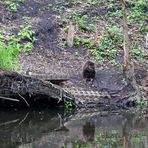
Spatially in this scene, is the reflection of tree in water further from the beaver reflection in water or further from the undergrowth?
the undergrowth

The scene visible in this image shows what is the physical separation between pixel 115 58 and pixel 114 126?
756 cm

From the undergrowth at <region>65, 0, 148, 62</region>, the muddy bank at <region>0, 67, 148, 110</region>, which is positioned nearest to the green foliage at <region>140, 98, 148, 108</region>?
the muddy bank at <region>0, 67, 148, 110</region>

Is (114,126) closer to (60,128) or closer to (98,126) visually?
(98,126)

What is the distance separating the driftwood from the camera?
15473 mm

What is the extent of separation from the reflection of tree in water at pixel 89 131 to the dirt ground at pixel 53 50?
3638mm

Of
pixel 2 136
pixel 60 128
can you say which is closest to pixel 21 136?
pixel 2 136

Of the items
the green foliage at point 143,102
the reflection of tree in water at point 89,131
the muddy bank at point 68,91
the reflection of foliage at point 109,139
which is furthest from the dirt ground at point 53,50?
the reflection of foliage at point 109,139

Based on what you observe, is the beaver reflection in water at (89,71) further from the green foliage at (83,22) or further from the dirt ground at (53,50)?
the green foliage at (83,22)

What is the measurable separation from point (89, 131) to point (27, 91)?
3173 millimetres

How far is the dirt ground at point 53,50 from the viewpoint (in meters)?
19.0

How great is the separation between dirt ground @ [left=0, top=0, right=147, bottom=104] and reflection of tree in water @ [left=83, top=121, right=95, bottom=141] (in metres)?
3.64

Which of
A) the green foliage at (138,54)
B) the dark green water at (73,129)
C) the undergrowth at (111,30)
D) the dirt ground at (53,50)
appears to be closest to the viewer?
the dark green water at (73,129)

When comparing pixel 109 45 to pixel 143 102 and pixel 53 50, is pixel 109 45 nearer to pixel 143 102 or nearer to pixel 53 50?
pixel 53 50

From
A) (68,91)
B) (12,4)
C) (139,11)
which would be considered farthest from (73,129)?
(139,11)
